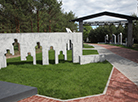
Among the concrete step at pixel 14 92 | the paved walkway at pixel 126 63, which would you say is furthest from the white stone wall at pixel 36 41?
the concrete step at pixel 14 92

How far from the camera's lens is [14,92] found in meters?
5.64

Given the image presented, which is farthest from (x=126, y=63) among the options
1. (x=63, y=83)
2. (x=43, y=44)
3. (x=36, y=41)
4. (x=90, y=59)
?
(x=36, y=41)

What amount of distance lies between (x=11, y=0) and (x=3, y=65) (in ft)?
50.9

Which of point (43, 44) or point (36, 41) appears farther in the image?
point (43, 44)

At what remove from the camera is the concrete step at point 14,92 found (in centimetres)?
532

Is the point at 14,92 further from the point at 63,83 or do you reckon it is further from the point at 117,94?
the point at 117,94

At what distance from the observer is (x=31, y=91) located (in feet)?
19.7

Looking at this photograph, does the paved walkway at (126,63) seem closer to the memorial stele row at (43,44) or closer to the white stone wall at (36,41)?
the memorial stele row at (43,44)

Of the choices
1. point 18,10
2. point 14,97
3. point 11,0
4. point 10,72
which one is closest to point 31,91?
point 14,97

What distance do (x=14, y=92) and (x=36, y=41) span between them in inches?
245

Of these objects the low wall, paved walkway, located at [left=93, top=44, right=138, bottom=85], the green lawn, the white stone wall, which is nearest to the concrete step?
the green lawn

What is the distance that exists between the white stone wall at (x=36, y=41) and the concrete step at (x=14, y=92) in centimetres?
Result: 494

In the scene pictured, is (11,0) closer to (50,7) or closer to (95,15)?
(50,7)

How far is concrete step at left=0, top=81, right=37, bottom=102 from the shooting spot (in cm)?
532
